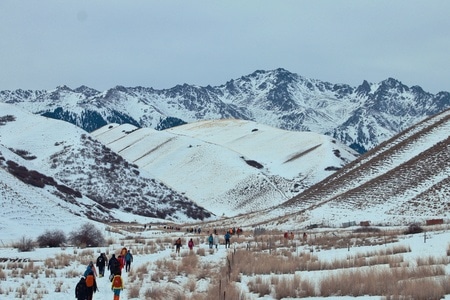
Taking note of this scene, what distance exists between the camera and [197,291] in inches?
732

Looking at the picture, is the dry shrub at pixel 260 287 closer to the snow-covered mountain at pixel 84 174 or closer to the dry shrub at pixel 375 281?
the dry shrub at pixel 375 281

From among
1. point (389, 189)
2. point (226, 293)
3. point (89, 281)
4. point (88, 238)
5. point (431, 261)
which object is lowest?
point (226, 293)

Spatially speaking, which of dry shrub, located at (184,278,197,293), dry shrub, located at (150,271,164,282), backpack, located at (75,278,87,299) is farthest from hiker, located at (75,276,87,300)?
dry shrub, located at (150,271,164,282)

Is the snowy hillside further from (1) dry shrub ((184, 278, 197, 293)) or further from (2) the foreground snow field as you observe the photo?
(1) dry shrub ((184, 278, 197, 293))

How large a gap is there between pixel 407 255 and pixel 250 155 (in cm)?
14632

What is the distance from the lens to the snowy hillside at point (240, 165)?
128 metres

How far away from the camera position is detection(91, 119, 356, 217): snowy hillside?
128 metres

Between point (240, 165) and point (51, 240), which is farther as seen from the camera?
point (240, 165)

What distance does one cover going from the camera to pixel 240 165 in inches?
5866

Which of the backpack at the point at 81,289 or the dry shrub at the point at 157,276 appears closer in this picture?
the backpack at the point at 81,289

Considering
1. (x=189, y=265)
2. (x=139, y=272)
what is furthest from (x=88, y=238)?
(x=139, y=272)

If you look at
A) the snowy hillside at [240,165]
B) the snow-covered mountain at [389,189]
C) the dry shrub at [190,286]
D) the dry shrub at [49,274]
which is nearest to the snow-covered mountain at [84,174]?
the snowy hillside at [240,165]

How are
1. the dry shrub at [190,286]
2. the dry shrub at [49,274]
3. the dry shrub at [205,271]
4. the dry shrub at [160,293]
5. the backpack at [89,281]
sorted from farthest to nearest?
the dry shrub at [205,271] → the dry shrub at [49,274] → the dry shrub at [190,286] → the dry shrub at [160,293] → the backpack at [89,281]

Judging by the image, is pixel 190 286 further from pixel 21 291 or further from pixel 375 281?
pixel 375 281
